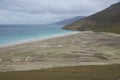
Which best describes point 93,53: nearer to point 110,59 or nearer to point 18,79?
point 110,59

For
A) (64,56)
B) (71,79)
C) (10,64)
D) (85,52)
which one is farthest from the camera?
(85,52)

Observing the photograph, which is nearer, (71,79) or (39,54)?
(71,79)

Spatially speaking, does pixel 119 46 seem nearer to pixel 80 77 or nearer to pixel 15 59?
pixel 15 59

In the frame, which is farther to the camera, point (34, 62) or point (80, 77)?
point (34, 62)

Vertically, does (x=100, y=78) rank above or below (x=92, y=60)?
above

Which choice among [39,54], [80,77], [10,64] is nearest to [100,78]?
[80,77]

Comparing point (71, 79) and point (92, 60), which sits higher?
point (71, 79)

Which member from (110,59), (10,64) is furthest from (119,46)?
(10,64)

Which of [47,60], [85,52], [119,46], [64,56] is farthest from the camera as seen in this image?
[119,46]

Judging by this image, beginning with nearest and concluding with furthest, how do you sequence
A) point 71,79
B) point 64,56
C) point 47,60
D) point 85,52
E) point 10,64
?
point 71,79, point 10,64, point 47,60, point 64,56, point 85,52
